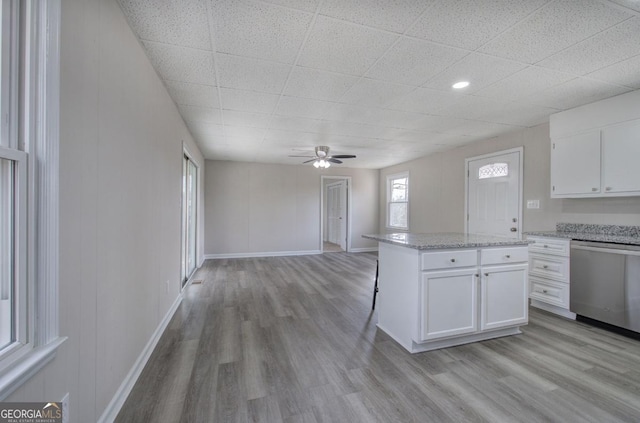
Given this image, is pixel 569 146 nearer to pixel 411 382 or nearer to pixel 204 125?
pixel 411 382

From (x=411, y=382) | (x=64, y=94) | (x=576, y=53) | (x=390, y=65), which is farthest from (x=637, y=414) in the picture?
(x=64, y=94)

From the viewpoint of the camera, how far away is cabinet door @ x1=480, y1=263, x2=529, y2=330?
2.36 meters

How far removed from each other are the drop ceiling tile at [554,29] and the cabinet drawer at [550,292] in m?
2.48

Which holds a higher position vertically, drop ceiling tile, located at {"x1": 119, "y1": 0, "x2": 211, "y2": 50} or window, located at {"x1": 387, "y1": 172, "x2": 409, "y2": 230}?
drop ceiling tile, located at {"x1": 119, "y1": 0, "x2": 211, "y2": 50}

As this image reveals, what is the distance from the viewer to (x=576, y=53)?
204cm

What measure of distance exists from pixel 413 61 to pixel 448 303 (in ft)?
6.68

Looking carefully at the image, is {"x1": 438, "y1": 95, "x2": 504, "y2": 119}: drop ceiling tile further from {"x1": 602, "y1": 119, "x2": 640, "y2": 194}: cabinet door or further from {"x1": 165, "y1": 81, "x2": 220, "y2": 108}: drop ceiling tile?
{"x1": 165, "y1": 81, "x2": 220, "y2": 108}: drop ceiling tile

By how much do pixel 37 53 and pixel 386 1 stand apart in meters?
1.66

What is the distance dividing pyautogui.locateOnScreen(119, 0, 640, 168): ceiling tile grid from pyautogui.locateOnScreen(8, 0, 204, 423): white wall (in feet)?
1.45

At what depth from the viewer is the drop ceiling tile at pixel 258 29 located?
5.34 ft

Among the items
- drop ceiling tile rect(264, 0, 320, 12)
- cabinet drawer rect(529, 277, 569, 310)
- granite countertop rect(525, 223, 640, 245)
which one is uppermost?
drop ceiling tile rect(264, 0, 320, 12)

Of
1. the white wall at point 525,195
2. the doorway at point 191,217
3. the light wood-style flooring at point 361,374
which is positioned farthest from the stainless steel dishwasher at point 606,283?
the doorway at point 191,217

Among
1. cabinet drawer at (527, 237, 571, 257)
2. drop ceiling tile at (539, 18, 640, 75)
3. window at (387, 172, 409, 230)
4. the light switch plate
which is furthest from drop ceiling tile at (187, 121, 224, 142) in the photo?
the light switch plate

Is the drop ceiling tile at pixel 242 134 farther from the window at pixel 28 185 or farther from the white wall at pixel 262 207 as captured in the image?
the window at pixel 28 185
